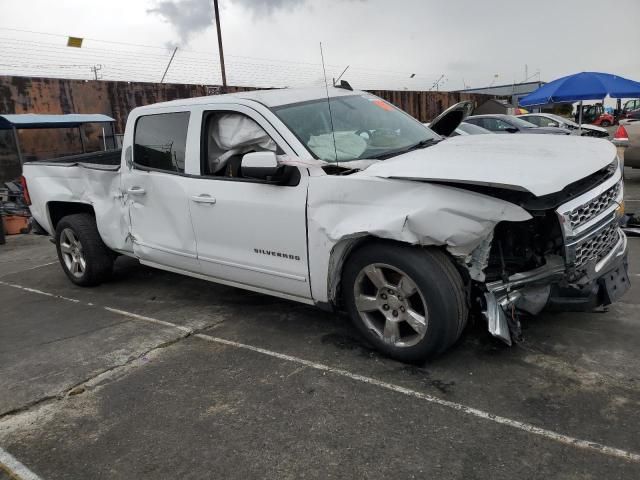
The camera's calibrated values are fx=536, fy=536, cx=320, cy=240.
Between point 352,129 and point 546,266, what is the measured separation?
1.69m

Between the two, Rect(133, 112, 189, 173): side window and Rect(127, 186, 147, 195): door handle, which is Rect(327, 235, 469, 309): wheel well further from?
Rect(127, 186, 147, 195): door handle

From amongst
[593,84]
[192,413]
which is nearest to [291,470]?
[192,413]

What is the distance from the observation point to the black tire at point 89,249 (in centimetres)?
537

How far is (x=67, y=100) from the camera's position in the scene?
600 inches

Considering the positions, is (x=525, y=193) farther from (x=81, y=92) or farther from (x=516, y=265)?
(x=81, y=92)

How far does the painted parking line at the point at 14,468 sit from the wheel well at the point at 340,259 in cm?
192

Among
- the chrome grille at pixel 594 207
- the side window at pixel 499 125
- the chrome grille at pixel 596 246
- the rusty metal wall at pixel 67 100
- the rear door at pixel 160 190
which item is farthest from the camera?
the rusty metal wall at pixel 67 100

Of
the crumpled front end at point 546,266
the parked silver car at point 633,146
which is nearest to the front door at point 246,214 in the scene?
the crumpled front end at point 546,266

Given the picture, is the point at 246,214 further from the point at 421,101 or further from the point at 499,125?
the point at 421,101

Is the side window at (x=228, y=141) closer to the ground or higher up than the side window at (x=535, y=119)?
higher up

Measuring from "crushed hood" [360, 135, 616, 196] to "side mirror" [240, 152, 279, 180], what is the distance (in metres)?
0.57

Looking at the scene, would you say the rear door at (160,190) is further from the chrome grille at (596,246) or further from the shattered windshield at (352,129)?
the chrome grille at (596,246)

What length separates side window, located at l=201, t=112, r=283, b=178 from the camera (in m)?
3.97

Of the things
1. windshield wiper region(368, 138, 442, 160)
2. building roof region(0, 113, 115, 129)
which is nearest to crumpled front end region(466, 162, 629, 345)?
windshield wiper region(368, 138, 442, 160)
